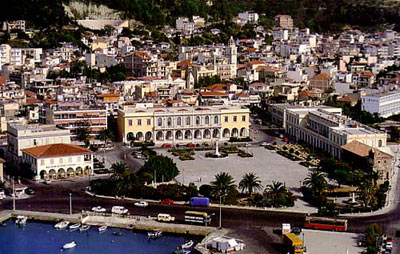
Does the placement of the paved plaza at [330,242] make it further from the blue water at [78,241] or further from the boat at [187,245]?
the blue water at [78,241]

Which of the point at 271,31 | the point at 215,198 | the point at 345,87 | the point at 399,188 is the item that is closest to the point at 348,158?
the point at 399,188

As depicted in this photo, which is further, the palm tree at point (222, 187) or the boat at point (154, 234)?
the palm tree at point (222, 187)

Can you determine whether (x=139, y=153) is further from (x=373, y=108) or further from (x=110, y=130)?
(x=373, y=108)

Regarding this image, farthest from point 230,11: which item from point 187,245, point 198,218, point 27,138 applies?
point 187,245

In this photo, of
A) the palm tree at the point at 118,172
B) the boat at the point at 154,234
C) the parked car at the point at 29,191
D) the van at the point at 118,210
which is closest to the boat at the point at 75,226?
the van at the point at 118,210

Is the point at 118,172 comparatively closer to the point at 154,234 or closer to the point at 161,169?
the point at 161,169
